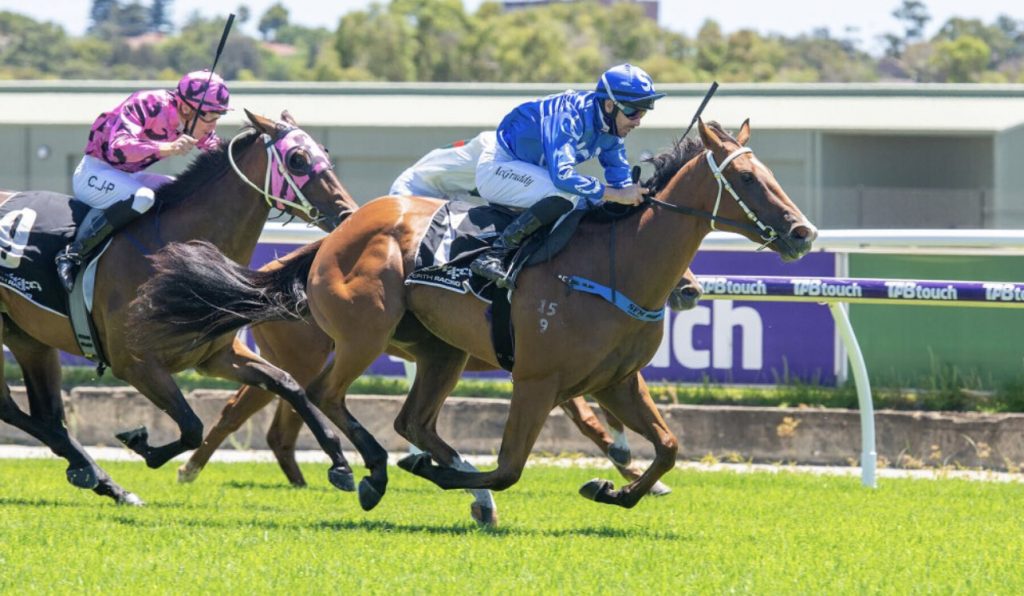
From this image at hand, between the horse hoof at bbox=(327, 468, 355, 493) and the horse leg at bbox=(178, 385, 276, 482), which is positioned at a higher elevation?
the horse hoof at bbox=(327, 468, 355, 493)

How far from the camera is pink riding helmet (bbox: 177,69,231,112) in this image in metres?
8.35

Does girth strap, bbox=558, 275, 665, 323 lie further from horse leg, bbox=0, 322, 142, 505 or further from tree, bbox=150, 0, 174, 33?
tree, bbox=150, 0, 174, 33

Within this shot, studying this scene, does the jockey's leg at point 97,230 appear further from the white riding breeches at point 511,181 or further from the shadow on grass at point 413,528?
the white riding breeches at point 511,181

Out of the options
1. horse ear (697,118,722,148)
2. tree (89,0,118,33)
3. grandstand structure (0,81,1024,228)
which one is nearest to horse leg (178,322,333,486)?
horse ear (697,118,722,148)

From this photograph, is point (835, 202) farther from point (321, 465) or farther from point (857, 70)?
point (857, 70)

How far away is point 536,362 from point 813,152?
52.5ft

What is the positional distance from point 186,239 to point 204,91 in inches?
30.5

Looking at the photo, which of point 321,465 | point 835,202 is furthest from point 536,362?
point 835,202

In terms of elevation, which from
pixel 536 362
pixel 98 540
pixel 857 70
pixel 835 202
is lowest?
pixel 857 70

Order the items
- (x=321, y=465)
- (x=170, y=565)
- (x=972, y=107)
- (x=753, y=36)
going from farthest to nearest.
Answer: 1. (x=753, y=36)
2. (x=972, y=107)
3. (x=321, y=465)
4. (x=170, y=565)

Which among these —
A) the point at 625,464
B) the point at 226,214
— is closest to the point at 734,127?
the point at 625,464

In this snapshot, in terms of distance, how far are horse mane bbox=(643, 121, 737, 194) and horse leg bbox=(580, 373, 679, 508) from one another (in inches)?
33.7

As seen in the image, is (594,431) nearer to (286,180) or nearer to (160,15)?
(286,180)

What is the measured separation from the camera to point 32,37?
112m
